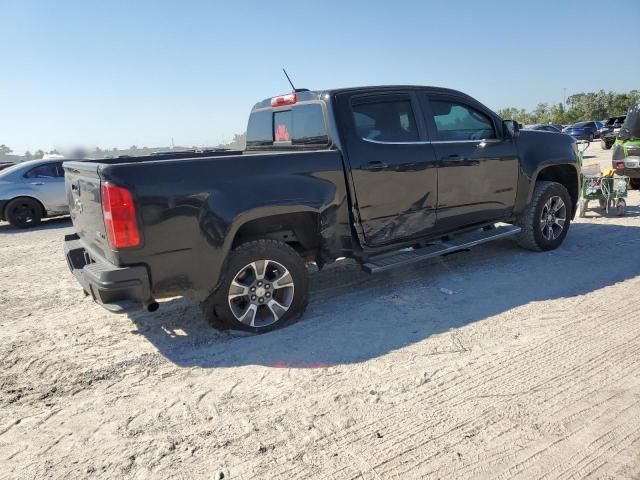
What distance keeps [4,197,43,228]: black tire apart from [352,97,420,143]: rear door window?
9.05m

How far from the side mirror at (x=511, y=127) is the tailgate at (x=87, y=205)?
4394 millimetres

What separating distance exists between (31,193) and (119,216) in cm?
883

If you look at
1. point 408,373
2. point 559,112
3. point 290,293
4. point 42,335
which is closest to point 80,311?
point 42,335

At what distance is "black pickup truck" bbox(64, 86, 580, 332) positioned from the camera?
11.1ft

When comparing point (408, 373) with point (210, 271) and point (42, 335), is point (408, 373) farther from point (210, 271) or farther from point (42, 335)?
point (42, 335)

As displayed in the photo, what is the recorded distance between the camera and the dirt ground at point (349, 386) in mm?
2404

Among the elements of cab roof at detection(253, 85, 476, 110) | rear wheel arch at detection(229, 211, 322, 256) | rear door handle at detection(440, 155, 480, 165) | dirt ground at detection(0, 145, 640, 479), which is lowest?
dirt ground at detection(0, 145, 640, 479)

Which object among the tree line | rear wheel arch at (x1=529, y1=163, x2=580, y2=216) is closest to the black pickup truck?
rear wheel arch at (x1=529, y1=163, x2=580, y2=216)

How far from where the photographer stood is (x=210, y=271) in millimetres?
3621

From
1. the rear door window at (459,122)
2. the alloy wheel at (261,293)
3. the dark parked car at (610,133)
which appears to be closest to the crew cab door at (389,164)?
the rear door window at (459,122)

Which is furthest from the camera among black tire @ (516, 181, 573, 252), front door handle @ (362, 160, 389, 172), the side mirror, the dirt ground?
black tire @ (516, 181, 573, 252)

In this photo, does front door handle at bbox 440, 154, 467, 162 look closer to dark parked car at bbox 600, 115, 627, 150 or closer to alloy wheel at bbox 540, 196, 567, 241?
alloy wheel at bbox 540, 196, 567, 241

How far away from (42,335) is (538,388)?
156 inches

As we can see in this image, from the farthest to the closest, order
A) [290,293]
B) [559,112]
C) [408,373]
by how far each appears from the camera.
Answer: [559,112] → [290,293] → [408,373]
